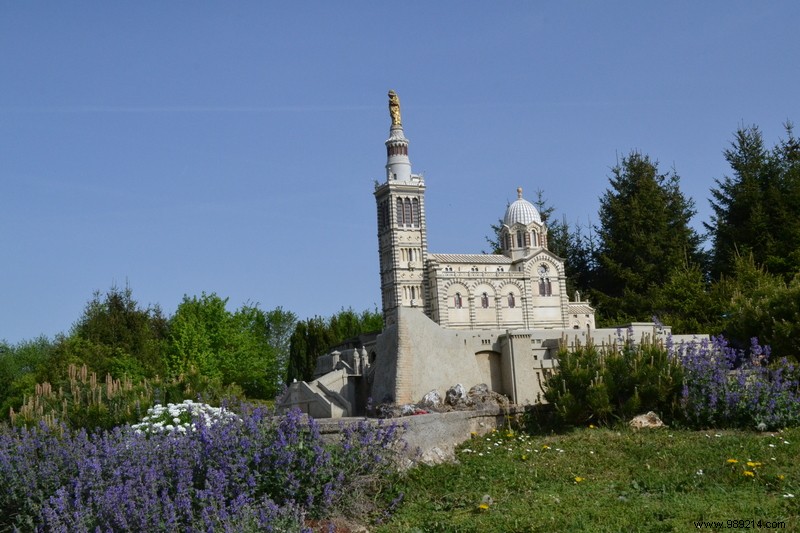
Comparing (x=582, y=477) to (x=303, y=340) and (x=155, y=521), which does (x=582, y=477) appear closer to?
(x=155, y=521)

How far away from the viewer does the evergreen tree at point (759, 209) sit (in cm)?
4759

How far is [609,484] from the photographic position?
11.0 metres

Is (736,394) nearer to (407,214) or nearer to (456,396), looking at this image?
(456,396)

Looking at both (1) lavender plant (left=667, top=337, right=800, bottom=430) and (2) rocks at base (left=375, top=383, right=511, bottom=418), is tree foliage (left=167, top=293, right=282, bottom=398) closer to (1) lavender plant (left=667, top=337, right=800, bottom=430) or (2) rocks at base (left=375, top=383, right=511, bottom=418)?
(2) rocks at base (left=375, top=383, right=511, bottom=418)

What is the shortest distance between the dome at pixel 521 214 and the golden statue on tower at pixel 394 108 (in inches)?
444

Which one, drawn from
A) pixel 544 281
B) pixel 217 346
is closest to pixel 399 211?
pixel 544 281

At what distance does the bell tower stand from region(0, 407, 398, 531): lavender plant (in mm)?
49119

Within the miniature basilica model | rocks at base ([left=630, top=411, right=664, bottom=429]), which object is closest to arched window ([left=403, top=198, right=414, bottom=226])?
the miniature basilica model

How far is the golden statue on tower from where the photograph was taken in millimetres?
67312

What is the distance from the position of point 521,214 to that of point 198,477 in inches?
2148

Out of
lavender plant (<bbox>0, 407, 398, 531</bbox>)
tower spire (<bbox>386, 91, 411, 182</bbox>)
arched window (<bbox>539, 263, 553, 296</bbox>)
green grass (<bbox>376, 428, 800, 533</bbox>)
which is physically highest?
tower spire (<bbox>386, 91, 411, 182</bbox>)

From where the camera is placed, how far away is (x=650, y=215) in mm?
58125

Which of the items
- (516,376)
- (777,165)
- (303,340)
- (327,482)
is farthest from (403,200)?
(327,482)

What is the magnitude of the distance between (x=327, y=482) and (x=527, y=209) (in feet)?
179
